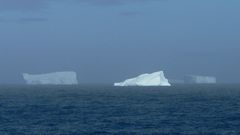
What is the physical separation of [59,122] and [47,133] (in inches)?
373

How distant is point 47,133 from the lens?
47656 mm

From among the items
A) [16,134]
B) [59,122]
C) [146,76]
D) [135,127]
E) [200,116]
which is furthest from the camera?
[146,76]

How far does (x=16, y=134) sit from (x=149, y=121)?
15.1m

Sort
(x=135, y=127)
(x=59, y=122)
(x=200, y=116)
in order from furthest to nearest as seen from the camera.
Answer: (x=200, y=116) < (x=59, y=122) < (x=135, y=127)

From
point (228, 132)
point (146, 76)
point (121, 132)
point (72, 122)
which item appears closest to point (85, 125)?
point (72, 122)

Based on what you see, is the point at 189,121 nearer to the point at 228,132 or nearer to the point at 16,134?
the point at 228,132

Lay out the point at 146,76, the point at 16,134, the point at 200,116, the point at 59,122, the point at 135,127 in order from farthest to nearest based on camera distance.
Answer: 1. the point at 146,76
2. the point at 200,116
3. the point at 59,122
4. the point at 135,127
5. the point at 16,134

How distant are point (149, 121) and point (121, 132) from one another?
10.1 metres

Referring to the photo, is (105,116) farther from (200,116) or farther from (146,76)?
(146,76)

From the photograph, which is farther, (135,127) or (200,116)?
(200,116)

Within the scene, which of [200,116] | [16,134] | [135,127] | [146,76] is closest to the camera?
[16,134]

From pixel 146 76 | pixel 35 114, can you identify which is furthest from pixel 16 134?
pixel 146 76

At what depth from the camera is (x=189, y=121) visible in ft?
190

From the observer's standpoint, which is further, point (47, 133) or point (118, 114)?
point (118, 114)
